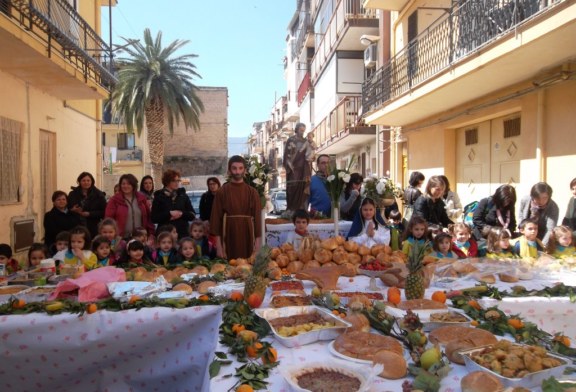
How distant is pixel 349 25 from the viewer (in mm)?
17969

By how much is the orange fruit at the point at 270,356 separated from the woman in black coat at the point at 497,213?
4.48 meters

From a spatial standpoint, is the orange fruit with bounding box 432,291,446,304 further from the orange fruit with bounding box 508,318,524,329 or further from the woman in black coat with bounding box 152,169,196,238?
the woman in black coat with bounding box 152,169,196,238

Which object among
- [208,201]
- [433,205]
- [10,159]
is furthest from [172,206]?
[10,159]

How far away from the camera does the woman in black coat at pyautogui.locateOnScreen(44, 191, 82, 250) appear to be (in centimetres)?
623

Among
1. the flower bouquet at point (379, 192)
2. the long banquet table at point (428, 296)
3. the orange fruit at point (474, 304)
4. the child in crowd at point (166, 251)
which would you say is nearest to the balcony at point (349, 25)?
the flower bouquet at point (379, 192)

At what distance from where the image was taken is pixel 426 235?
5.05m

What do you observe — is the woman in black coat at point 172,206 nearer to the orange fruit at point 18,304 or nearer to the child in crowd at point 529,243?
the orange fruit at point 18,304

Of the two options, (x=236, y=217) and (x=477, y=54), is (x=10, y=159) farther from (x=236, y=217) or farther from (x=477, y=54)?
(x=477, y=54)

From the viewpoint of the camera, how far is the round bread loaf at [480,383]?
5.68ft

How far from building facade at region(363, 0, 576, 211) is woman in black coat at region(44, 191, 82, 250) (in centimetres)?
677

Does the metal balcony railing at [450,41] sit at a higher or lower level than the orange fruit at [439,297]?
higher

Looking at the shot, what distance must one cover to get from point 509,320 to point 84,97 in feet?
36.0

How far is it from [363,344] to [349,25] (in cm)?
1727

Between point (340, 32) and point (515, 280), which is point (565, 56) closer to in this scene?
point (515, 280)
